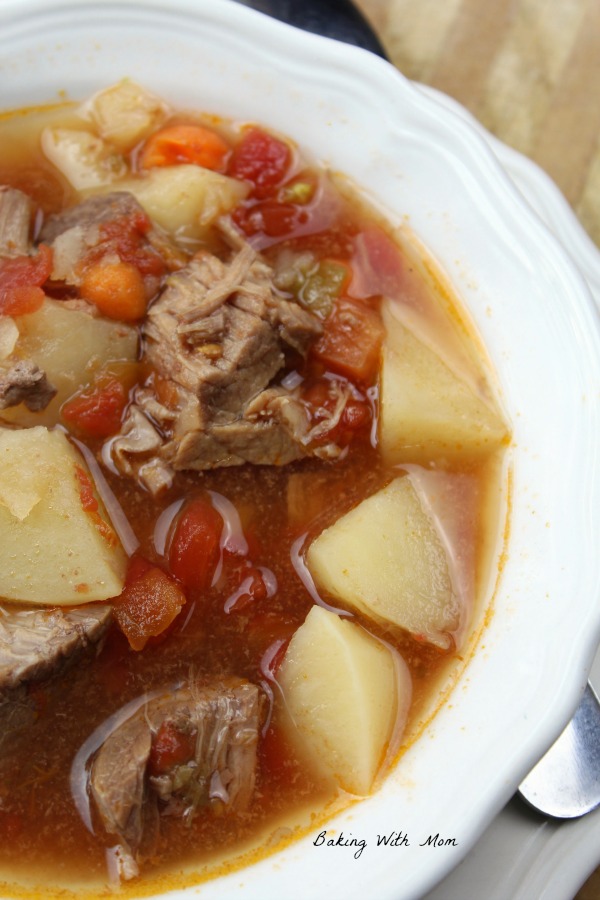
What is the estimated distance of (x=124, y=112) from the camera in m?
3.10

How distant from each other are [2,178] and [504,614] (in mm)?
2397

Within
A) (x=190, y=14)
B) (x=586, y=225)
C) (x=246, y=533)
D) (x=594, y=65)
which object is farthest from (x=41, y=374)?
(x=594, y=65)

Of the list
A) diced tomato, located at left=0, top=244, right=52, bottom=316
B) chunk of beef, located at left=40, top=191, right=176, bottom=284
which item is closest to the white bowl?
chunk of beef, located at left=40, top=191, right=176, bottom=284

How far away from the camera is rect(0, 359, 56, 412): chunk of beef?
255 cm

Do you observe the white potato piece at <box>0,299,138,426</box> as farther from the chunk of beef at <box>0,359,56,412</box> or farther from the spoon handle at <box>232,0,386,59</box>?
the spoon handle at <box>232,0,386,59</box>

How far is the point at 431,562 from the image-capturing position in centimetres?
280

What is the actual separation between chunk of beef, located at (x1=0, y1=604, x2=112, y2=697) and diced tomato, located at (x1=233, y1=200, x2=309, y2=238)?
149 centimetres

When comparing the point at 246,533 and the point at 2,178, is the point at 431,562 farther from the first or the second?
the point at 2,178

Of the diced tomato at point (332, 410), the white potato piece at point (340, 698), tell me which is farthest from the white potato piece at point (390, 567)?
the diced tomato at point (332, 410)

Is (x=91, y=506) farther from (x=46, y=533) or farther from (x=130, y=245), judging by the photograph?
(x=130, y=245)

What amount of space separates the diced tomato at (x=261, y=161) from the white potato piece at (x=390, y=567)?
49.7 inches

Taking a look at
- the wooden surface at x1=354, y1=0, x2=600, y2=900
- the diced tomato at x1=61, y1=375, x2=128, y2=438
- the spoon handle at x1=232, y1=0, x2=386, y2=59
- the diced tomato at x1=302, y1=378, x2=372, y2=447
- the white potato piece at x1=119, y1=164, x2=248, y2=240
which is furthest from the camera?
the wooden surface at x1=354, y1=0, x2=600, y2=900

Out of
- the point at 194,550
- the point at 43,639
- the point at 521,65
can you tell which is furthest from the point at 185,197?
the point at 521,65

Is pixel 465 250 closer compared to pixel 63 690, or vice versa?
pixel 63 690
